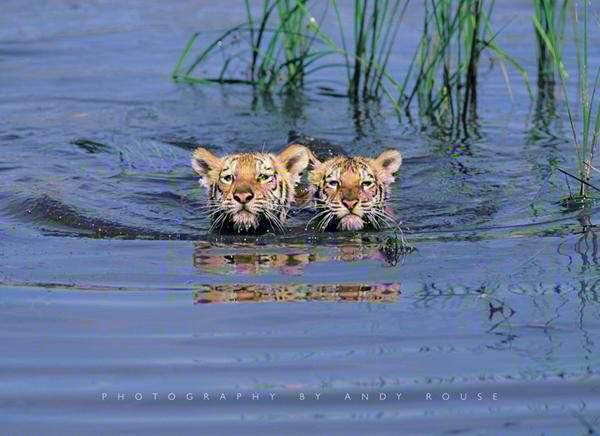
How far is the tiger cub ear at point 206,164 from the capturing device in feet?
24.9

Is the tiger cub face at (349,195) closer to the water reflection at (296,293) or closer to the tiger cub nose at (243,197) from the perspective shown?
the tiger cub nose at (243,197)

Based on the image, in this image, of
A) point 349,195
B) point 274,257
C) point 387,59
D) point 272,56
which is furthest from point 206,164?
point 272,56

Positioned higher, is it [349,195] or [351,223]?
[349,195]

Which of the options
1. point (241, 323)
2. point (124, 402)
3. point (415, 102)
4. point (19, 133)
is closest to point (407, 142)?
point (415, 102)

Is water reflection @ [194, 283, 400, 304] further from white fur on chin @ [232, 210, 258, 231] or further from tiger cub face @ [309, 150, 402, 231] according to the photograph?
tiger cub face @ [309, 150, 402, 231]

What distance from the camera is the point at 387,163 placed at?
7906mm

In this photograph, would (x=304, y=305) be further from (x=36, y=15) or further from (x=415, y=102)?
(x=36, y=15)

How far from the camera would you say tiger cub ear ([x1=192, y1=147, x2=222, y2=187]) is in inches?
299

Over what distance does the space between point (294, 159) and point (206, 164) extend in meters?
0.54

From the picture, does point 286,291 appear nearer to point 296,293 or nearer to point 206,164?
point 296,293

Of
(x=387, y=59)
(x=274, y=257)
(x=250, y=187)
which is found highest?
(x=250, y=187)

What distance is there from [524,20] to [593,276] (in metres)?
8.85

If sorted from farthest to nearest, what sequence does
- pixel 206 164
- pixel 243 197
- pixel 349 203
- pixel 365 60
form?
pixel 365 60 → pixel 206 164 → pixel 349 203 → pixel 243 197

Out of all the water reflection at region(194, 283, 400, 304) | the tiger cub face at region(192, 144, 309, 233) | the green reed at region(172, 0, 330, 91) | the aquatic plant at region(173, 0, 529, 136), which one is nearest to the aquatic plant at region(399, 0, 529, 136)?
the aquatic plant at region(173, 0, 529, 136)
